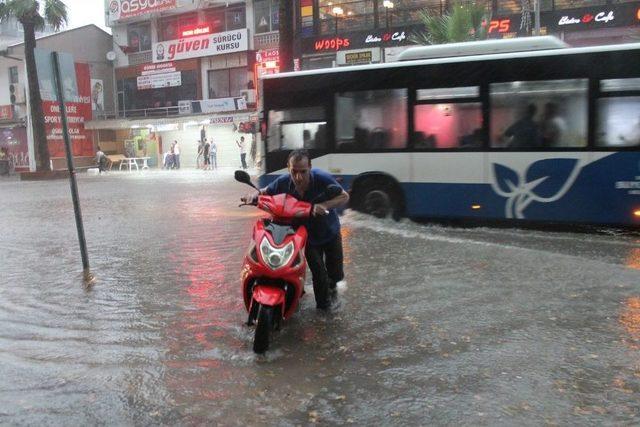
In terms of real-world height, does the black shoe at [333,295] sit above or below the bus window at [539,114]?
below

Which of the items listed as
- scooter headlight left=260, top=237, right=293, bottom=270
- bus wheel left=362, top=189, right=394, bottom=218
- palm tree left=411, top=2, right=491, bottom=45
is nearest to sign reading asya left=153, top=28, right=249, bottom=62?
palm tree left=411, top=2, right=491, bottom=45

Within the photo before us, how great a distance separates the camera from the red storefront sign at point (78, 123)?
38000mm

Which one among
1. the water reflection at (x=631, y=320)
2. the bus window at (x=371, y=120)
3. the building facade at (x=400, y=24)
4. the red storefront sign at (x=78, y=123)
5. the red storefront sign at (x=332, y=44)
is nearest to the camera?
the water reflection at (x=631, y=320)

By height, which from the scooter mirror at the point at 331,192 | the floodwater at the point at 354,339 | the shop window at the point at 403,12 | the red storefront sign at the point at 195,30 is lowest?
the floodwater at the point at 354,339

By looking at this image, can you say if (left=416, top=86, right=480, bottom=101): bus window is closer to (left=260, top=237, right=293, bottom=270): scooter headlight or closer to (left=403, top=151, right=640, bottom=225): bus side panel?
(left=403, top=151, right=640, bottom=225): bus side panel

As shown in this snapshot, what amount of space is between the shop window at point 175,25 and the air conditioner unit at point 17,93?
9.98 metres

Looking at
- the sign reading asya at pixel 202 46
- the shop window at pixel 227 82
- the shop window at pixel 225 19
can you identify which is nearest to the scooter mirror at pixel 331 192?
the sign reading asya at pixel 202 46

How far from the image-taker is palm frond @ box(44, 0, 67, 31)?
32.8m

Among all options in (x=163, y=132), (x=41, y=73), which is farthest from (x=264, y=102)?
(x=163, y=132)

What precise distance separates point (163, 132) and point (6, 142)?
38.3 feet

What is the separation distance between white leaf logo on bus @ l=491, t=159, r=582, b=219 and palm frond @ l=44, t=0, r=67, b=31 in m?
30.3

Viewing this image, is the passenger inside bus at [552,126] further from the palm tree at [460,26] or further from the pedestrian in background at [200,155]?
the pedestrian in background at [200,155]

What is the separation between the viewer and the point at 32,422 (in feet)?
12.1

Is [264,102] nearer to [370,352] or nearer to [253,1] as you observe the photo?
[370,352]
